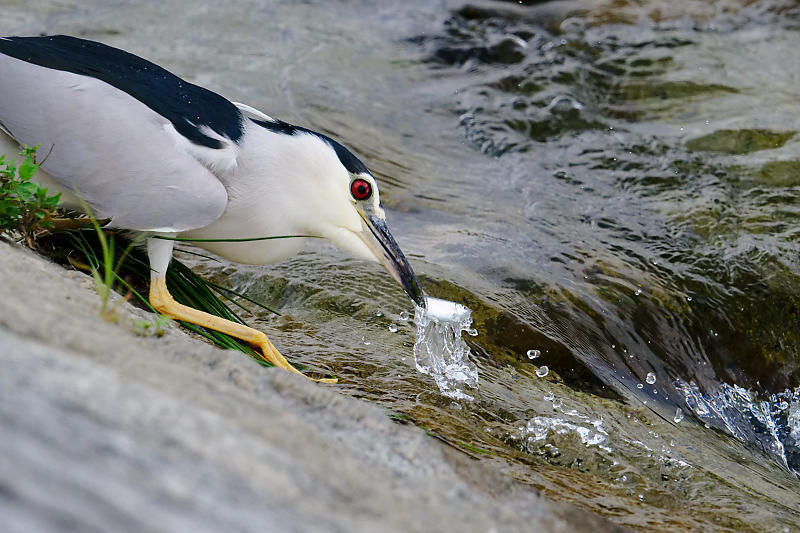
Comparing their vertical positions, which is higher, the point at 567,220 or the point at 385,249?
the point at 385,249

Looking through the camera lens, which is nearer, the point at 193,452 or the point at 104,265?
the point at 193,452

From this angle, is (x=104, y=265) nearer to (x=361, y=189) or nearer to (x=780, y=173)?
(x=361, y=189)

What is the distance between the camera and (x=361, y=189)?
10.8 ft

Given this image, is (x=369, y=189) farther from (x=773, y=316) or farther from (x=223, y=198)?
(x=773, y=316)

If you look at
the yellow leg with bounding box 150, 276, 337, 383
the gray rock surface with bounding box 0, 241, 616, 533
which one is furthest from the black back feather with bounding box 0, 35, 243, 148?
the gray rock surface with bounding box 0, 241, 616, 533

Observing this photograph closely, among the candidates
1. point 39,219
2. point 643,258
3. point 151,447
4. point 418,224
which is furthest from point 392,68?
point 151,447

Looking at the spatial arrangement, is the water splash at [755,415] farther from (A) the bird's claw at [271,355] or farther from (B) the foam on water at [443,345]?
(A) the bird's claw at [271,355]

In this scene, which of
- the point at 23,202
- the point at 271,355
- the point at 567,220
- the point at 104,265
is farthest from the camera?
the point at 567,220

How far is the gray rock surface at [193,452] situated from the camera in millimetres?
1241

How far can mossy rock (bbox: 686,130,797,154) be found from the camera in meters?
6.15

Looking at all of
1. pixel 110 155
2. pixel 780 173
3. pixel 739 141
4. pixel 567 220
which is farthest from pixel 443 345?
pixel 739 141

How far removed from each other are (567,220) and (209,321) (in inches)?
109

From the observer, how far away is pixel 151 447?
1.35 meters

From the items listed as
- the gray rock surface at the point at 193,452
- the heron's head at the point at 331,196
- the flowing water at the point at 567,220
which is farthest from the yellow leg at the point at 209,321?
the gray rock surface at the point at 193,452
